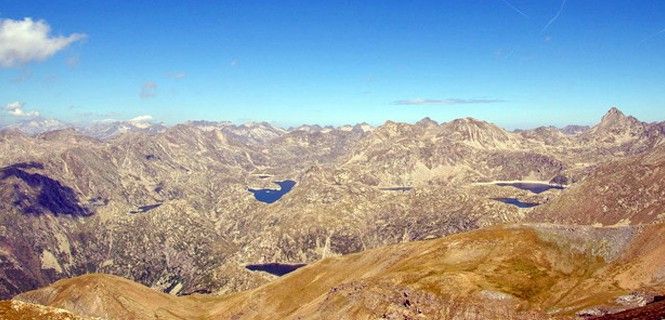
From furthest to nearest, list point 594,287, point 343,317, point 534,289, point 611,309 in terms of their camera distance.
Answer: point 343,317 < point 534,289 < point 594,287 < point 611,309

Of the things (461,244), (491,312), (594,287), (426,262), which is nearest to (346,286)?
(426,262)

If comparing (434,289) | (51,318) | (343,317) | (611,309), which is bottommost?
(343,317)

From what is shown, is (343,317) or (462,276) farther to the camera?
(343,317)

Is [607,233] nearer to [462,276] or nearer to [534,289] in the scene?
[534,289]

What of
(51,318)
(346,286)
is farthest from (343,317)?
(51,318)

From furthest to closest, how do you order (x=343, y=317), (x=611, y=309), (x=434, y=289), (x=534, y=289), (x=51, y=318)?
(x=343, y=317), (x=434, y=289), (x=534, y=289), (x=611, y=309), (x=51, y=318)

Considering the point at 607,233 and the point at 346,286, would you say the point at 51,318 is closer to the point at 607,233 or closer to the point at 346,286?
the point at 346,286

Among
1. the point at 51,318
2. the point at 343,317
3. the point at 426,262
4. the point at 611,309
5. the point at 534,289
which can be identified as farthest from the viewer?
the point at 426,262

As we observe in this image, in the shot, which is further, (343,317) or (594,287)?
(343,317)

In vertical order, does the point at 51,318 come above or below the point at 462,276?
above
